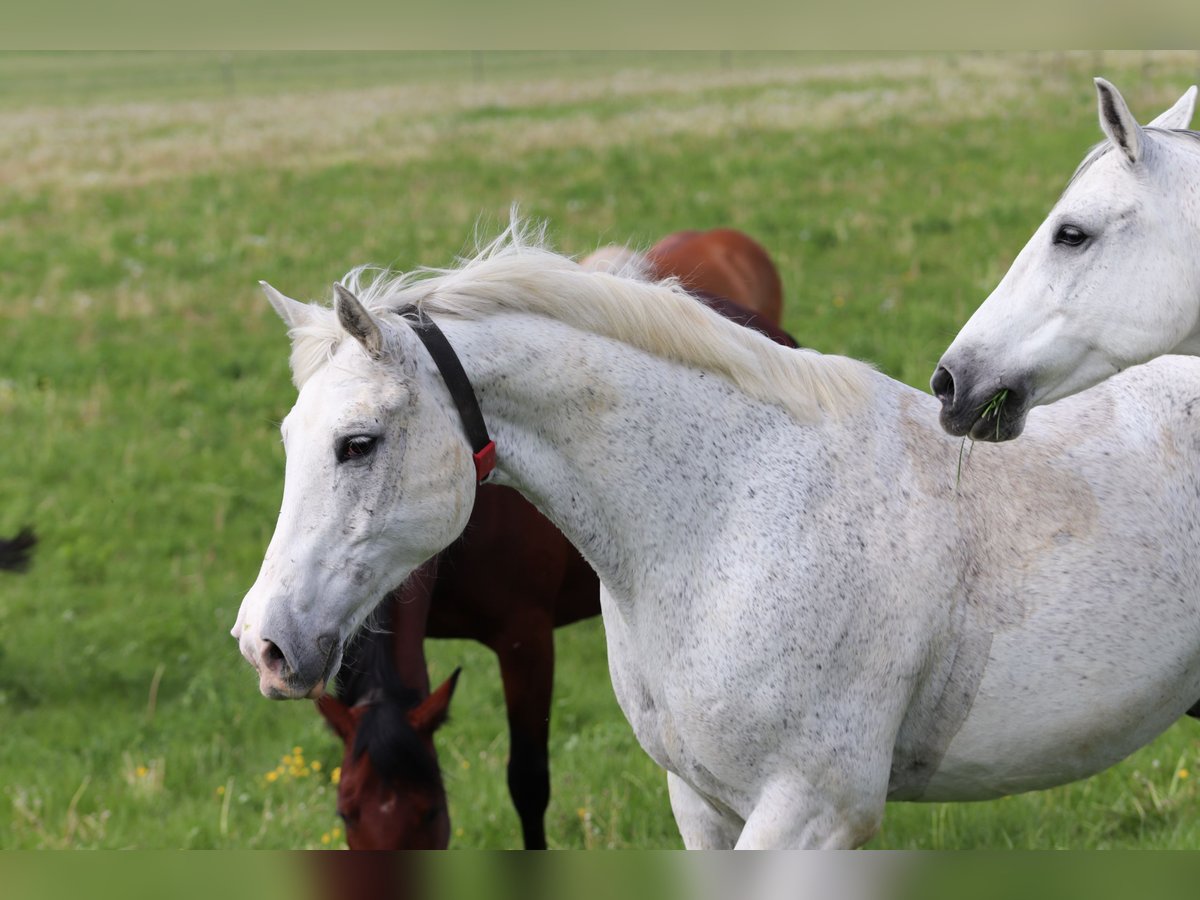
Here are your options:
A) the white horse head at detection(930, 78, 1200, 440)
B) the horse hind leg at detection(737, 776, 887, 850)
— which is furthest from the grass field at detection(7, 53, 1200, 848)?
the white horse head at detection(930, 78, 1200, 440)

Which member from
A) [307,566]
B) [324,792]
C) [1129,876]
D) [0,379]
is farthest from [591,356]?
[0,379]

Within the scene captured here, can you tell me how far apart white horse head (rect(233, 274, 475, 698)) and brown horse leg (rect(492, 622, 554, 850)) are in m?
2.33

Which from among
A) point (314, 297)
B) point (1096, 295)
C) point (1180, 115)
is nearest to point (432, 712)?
point (1096, 295)

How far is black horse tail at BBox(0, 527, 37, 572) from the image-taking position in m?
6.50

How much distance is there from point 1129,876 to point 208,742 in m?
5.71

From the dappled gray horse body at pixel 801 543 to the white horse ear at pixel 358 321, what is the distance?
7cm

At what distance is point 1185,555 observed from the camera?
320 cm

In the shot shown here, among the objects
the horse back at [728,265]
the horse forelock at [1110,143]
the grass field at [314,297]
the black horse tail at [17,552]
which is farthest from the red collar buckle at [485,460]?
the horse back at [728,265]

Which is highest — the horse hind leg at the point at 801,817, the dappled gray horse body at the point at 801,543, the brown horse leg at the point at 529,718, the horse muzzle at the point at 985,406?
the horse muzzle at the point at 985,406

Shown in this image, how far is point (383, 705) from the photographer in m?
4.13

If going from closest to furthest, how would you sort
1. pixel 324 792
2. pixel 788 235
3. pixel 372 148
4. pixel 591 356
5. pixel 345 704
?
1. pixel 591 356
2. pixel 345 704
3. pixel 324 792
4. pixel 788 235
5. pixel 372 148

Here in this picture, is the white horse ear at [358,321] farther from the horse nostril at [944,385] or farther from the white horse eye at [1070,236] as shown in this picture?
the white horse eye at [1070,236]

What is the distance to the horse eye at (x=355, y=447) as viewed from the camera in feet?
8.79

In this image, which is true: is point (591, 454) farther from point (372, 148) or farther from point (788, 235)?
point (372, 148)
